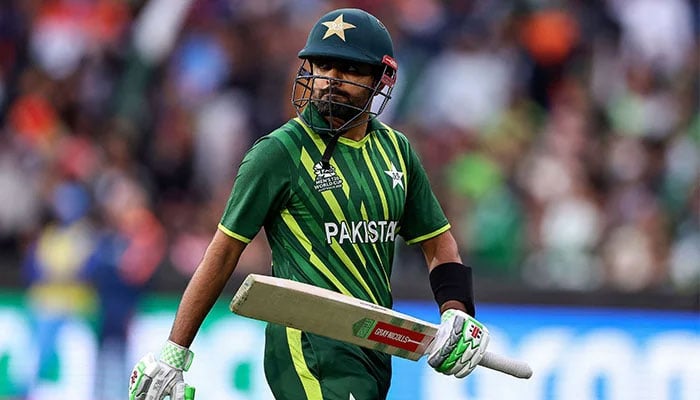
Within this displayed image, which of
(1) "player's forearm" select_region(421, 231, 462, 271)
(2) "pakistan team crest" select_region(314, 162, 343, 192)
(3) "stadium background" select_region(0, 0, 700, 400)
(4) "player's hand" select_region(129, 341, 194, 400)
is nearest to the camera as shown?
(4) "player's hand" select_region(129, 341, 194, 400)

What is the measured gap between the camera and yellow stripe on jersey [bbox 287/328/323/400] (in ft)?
14.6

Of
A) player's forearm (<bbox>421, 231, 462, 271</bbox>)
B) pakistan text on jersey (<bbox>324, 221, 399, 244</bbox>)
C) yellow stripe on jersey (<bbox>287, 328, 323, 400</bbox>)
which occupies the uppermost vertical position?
player's forearm (<bbox>421, 231, 462, 271</bbox>)

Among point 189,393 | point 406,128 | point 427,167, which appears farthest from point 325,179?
point 406,128

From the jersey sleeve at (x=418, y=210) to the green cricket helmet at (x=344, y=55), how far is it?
12.4 inches

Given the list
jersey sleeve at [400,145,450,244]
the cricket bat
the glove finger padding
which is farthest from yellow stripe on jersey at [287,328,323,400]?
jersey sleeve at [400,145,450,244]

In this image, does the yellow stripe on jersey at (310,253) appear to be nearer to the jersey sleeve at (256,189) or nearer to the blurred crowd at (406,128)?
the jersey sleeve at (256,189)

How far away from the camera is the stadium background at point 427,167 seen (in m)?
8.80

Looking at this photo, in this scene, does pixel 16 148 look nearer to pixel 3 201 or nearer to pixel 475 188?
pixel 3 201

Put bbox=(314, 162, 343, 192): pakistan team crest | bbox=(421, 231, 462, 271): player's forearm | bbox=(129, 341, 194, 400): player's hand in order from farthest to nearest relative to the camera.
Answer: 1. bbox=(421, 231, 462, 271): player's forearm
2. bbox=(314, 162, 343, 192): pakistan team crest
3. bbox=(129, 341, 194, 400): player's hand

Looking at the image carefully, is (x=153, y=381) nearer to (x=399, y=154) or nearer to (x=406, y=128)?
(x=399, y=154)

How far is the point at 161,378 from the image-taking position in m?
4.37

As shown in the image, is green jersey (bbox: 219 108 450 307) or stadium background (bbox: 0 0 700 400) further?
stadium background (bbox: 0 0 700 400)

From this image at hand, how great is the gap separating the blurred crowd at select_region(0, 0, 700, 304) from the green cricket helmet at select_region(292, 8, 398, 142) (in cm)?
478

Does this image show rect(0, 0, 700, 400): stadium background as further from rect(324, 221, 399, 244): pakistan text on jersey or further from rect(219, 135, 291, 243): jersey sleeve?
rect(219, 135, 291, 243): jersey sleeve
